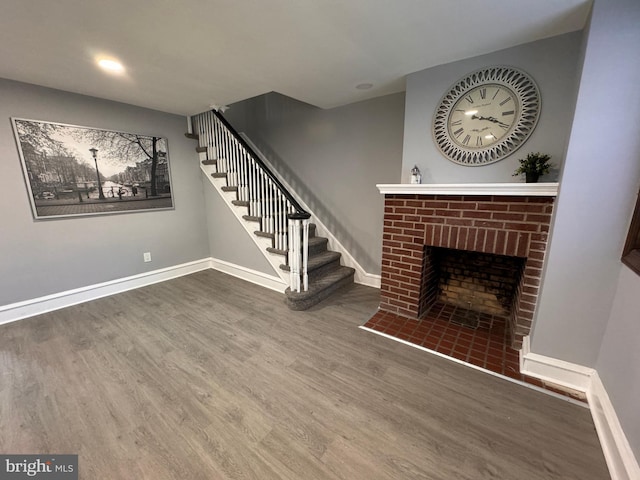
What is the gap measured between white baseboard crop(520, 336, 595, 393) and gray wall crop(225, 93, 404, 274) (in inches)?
67.3

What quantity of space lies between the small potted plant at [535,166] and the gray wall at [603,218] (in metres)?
0.29

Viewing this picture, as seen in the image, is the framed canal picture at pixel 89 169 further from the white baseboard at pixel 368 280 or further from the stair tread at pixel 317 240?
the white baseboard at pixel 368 280

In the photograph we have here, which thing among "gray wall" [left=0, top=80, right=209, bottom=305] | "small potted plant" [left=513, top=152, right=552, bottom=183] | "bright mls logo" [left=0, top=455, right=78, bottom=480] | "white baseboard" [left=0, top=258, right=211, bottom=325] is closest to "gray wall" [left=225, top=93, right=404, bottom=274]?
"small potted plant" [left=513, top=152, right=552, bottom=183]

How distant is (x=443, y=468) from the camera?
1.18 m

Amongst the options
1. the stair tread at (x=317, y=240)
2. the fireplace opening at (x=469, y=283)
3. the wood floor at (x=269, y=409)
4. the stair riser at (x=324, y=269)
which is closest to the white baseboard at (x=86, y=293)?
the wood floor at (x=269, y=409)

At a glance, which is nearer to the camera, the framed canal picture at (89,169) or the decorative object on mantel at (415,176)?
the decorative object on mantel at (415,176)

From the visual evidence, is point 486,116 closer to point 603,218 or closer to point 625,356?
point 603,218

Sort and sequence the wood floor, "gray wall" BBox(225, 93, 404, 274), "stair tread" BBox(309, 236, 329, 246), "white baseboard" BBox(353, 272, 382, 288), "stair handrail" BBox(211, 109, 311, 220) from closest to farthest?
the wood floor, "stair handrail" BBox(211, 109, 311, 220), "gray wall" BBox(225, 93, 404, 274), "white baseboard" BBox(353, 272, 382, 288), "stair tread" BBox(309, 236, 329, 246)

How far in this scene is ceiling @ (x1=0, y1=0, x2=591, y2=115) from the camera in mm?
1431

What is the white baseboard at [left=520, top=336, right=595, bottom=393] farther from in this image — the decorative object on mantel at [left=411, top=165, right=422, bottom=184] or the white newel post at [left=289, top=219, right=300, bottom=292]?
the white newel post at [left=289, top=219, right=300, bottom=292]

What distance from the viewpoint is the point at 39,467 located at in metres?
1.21

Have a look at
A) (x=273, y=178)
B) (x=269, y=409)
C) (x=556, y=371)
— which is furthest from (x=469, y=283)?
(x=273, y=178)

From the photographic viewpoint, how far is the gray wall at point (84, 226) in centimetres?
238

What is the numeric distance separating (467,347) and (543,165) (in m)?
1.46
